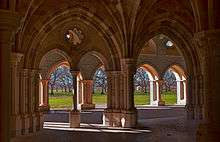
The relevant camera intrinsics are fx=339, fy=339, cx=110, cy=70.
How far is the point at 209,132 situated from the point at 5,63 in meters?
4.66

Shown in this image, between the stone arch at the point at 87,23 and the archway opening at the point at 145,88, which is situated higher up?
the stone arch at the point at 87,23

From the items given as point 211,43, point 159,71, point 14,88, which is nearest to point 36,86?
point 14,88

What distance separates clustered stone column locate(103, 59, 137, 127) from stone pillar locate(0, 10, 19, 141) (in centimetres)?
883

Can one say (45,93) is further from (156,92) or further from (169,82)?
(169,82)

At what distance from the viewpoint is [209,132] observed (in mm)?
7609

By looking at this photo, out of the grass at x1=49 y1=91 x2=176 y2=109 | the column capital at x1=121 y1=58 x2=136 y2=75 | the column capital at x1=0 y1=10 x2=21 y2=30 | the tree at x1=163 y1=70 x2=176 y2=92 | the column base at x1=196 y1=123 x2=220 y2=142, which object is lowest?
the grass at x1=49 y1=91 x2=176 y2=109

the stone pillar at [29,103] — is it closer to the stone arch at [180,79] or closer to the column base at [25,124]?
the column base at [25,124]

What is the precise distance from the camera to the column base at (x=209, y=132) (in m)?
7.50

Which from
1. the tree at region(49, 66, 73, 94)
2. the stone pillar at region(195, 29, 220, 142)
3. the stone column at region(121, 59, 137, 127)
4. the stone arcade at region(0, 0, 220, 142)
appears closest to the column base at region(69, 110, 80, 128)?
the stone arcade at region(0, 0, 220, 142)

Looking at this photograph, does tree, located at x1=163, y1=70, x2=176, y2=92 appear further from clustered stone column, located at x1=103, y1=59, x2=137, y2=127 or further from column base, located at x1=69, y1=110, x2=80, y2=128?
column base, located at x1=69, y1=110, x2=80, y2=128

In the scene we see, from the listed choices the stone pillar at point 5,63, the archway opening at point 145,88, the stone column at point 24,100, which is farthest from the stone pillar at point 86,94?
the stone pillar at point 5,63

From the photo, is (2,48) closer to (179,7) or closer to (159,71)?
(179,7)

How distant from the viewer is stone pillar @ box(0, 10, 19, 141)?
18.6 ft

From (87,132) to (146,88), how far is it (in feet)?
87.3
